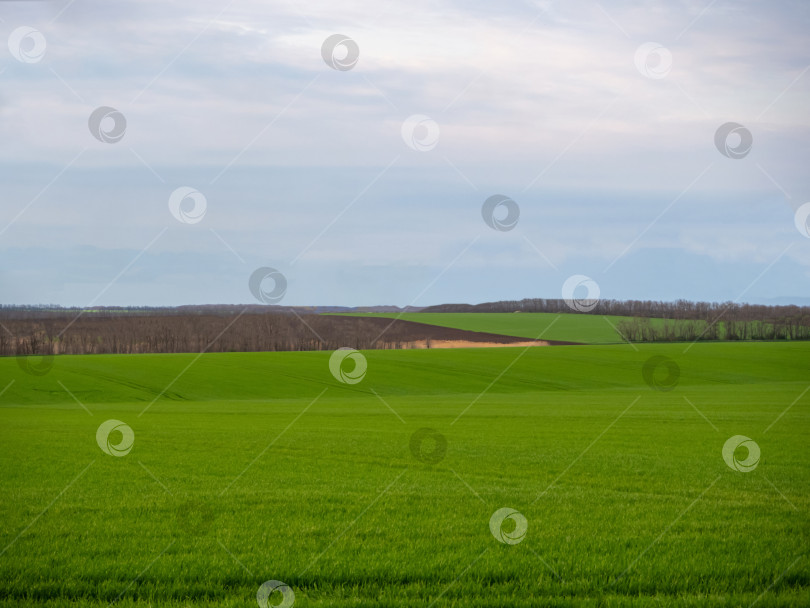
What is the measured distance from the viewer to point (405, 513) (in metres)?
11.9

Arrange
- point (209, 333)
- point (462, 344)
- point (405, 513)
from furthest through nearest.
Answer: point (209, 333) → point (462, 344) → point (405, 513)

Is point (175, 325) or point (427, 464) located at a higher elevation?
point (175, 325)

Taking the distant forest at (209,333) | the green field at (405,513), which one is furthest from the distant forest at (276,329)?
the green field at (405,513)

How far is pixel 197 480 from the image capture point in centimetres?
1523

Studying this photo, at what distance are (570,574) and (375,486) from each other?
639 cm

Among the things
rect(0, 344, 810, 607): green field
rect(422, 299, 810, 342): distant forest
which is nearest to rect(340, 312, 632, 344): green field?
rect(422, 299, 810, 342): distant forest

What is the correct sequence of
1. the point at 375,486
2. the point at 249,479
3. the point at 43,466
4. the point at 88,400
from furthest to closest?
1. the point at 88,400
2. the point at 43,466
3. the point at 249,479
4. the point at 375,486

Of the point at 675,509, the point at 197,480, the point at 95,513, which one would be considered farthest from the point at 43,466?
the point at 675,509

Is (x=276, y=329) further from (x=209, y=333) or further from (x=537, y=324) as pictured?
(x=537, y=324)

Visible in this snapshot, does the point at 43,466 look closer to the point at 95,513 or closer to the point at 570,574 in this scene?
the point at 95,513

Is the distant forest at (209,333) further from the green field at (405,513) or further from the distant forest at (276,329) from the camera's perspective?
the green field at (405,513)

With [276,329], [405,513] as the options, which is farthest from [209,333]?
[405,513]

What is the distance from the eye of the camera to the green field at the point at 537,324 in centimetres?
10044

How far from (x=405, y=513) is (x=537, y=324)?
104 metres
